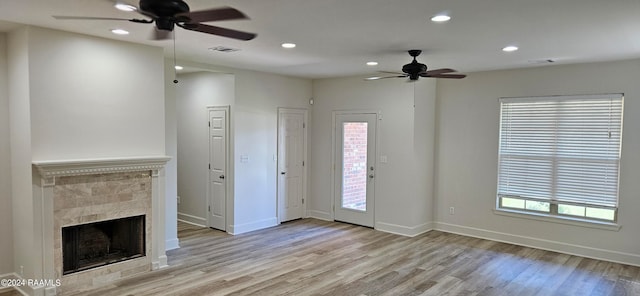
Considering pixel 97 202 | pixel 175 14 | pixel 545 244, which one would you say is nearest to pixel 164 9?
pixel 175 14

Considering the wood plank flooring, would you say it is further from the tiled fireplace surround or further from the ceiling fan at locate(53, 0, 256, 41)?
the ceiling fan at locate(53, 0, 256, 41)

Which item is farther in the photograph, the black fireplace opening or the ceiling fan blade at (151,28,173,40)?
the black fireplace opening

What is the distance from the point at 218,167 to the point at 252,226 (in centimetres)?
109

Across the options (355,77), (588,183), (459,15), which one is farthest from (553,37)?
(355,77)

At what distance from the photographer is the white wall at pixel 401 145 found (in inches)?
253

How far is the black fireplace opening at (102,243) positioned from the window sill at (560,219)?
16.3 ft

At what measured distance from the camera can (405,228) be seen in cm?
653

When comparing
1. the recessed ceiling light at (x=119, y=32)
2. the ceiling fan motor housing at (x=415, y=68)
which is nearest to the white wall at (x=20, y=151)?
the recessed ceiling light at (x=119, y=32)

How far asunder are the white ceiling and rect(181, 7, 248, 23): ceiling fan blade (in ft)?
1.41

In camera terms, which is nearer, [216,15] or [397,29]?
[216,15]

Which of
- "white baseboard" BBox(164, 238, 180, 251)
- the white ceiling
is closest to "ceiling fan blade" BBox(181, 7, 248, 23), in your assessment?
the white ceiling

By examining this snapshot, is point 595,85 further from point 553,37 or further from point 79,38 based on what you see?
point 79,38

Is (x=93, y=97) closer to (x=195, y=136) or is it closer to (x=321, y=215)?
(x=195, y=136)

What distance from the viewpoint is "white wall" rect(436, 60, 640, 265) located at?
5176 mm
